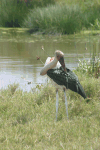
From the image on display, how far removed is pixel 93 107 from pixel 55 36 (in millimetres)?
11721

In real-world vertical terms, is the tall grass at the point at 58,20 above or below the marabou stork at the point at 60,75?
above

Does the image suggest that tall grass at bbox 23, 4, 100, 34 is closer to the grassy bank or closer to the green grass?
the grassy bank

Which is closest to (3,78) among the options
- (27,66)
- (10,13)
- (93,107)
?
(27,66)

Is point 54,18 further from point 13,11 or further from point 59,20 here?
point 13,11

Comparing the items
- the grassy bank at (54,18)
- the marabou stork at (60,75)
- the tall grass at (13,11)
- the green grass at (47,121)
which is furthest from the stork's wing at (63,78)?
the tall grass at (13,11)

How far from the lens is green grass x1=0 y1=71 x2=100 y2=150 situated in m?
3.42

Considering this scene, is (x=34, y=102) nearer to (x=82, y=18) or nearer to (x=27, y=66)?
(x=27, y=66)

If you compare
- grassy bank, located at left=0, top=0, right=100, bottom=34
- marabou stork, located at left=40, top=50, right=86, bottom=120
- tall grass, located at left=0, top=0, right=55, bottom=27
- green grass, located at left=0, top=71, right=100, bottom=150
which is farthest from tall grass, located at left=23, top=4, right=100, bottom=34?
marabou stork, located at left=40, top=50, right=86, bottom=120

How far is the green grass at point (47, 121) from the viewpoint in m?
3.42

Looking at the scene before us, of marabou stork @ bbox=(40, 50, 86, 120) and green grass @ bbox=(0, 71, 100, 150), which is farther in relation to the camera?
marabou stork @ bbox=(40, 50, 86, 120)

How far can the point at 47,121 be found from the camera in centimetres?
407

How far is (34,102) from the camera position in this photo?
488cm

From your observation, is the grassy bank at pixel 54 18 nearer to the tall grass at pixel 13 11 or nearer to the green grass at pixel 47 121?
the tall grass at pixel 13 11

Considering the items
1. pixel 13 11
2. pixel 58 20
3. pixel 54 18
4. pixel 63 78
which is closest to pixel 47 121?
pixel 63 78
